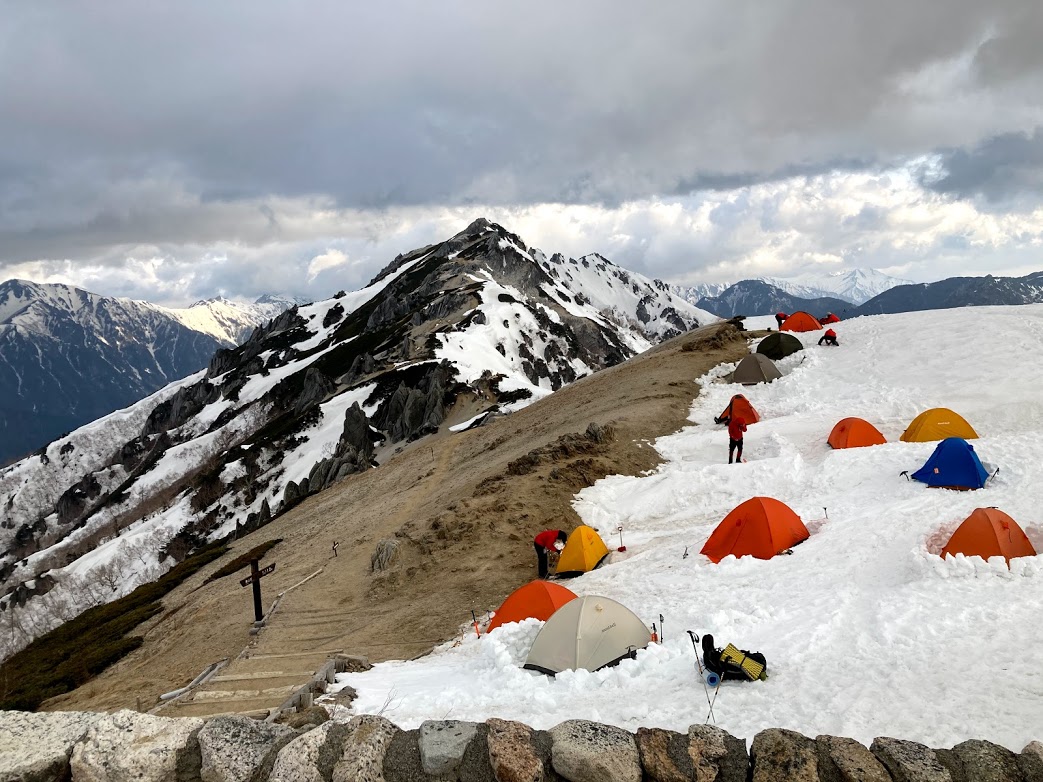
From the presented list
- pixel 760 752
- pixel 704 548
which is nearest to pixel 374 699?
pixel 760 752

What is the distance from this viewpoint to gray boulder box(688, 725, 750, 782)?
20.6 feet

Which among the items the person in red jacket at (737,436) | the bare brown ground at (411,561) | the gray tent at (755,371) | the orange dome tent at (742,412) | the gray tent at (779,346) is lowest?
the bare brown ground at (411,561)

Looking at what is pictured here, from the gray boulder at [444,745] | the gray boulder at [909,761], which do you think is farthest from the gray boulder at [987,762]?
the gray boulder at [444,745]

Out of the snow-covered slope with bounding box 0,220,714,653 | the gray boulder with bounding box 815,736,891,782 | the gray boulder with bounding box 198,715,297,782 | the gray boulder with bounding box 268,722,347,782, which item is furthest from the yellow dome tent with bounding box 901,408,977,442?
the snow-covered slope with bounding box 0,220,714,653

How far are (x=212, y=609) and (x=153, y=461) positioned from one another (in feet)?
435

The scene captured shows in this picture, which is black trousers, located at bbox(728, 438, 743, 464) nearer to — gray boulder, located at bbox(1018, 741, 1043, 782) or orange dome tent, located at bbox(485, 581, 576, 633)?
orange dome tent, located at bbox(485, 581, 576, 633)

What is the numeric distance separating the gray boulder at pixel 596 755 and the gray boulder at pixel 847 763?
1954 mm

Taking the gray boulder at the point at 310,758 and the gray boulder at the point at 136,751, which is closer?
the gray boulder at the point at 310,758

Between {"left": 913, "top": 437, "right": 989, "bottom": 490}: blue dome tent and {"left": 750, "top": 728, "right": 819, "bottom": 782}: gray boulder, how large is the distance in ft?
58.3

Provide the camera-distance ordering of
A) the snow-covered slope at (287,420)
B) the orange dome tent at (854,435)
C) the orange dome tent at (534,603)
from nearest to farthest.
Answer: the orange dome tent at (534,603) < the orange dome tent at (854,435) < the snow-covered slope at (287,420)

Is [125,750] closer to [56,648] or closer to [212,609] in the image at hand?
[212,609]

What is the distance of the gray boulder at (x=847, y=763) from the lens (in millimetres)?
5969

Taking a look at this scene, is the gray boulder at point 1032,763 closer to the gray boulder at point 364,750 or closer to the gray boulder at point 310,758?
the gray boulder at point 364,750

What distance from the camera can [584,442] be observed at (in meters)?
29.7
